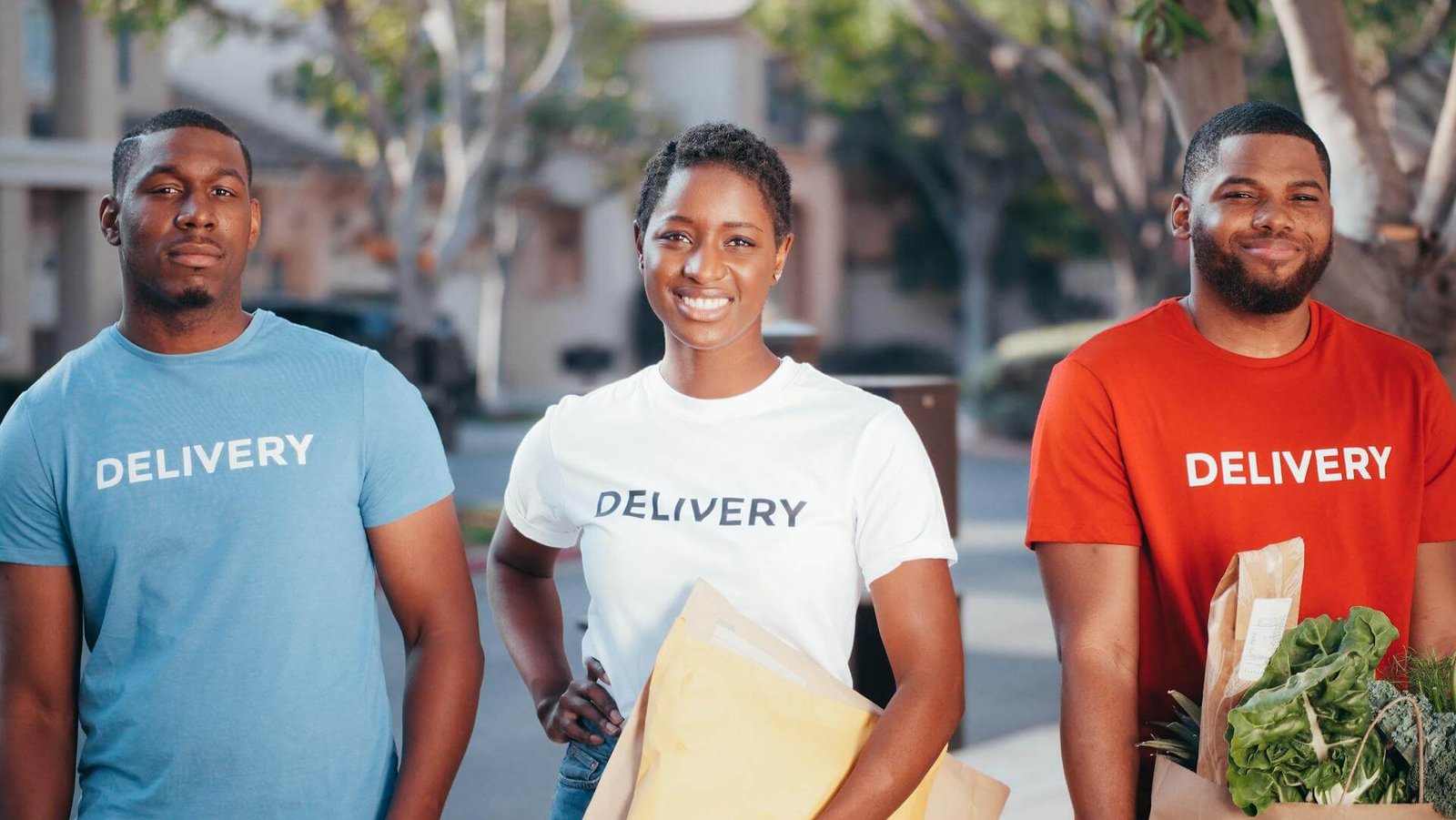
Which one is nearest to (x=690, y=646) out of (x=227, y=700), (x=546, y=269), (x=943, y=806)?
(x=943, y=806)

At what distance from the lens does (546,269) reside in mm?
34406

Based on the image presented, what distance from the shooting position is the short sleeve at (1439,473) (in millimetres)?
2842

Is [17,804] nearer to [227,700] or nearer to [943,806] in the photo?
[227,700]

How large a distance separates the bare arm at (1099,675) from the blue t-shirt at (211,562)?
1.18 m

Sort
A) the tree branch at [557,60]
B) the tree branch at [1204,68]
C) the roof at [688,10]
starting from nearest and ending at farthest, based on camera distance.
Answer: the tree branch at [1204,68], the tree branch at [557,60], the roof at [688,10]

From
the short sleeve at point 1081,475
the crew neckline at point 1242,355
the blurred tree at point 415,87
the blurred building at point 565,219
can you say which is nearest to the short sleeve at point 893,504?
the short sleeve at point 1081,475

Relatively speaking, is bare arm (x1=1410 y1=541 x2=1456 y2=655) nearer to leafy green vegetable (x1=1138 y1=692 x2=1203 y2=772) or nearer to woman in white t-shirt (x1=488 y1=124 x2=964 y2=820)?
leafy green vegetable (x1=1138 y1=692 x2=1203 y2=772)

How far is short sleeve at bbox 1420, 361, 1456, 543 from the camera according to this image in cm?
284

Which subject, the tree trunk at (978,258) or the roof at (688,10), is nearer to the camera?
the tree trunk at (978,258)

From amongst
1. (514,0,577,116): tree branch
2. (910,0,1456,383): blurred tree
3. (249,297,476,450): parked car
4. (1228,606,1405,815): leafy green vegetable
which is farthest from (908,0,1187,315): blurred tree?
(1228,606,1405,815): leafy green vegetable

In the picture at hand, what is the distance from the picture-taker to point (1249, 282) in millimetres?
2812

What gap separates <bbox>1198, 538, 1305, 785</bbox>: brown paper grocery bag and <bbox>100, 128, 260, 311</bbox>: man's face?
1685mm

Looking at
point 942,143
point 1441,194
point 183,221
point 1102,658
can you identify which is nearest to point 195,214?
point 183,221

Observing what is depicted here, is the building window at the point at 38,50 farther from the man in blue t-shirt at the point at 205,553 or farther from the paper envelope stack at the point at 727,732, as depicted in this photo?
the paper envelope stack at the point at 727,732
